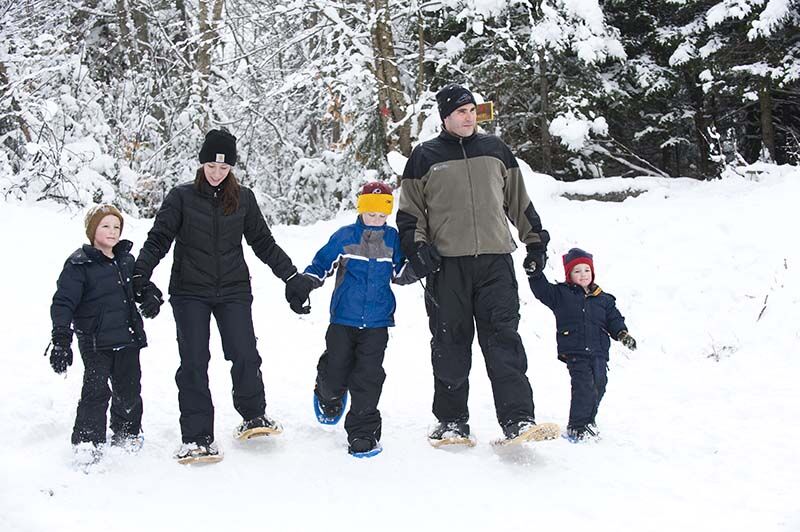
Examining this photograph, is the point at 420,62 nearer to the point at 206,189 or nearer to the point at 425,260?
the point at 206,189

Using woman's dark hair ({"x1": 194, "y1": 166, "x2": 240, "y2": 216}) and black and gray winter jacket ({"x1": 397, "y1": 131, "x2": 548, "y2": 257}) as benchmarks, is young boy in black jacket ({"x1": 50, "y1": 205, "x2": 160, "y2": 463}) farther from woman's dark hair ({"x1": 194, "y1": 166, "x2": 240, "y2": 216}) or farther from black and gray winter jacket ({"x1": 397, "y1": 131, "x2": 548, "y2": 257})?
black and gray winter jacket ({"x1": 397, "y1": 131, "x2": 548, "y2": 257})

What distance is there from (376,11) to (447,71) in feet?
5.09

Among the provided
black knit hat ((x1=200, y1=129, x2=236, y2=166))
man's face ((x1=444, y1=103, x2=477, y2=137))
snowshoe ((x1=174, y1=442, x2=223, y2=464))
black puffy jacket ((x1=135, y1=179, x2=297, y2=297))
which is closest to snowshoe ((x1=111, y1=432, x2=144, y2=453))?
snowshoe ((x1=174, y1=442, x2=223, y2=464))

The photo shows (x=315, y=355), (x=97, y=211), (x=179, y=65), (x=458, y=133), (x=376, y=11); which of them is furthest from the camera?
(x=179, y=65)

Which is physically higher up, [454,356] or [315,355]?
[454,356]

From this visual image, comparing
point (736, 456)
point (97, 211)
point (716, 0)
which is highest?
point (716, 0)

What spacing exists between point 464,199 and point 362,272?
77 centimetres

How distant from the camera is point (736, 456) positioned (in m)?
4.34

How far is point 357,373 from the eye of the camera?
179 inches

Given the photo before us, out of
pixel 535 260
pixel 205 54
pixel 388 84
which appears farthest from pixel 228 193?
pixel 205 54

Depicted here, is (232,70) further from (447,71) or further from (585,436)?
(585,436)

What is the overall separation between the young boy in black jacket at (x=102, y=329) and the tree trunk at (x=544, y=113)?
852cm

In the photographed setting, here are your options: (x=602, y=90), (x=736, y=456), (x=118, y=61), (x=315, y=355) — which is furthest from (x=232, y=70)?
(x=736, y=456)

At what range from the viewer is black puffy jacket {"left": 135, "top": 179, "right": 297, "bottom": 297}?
4430 millimetres
